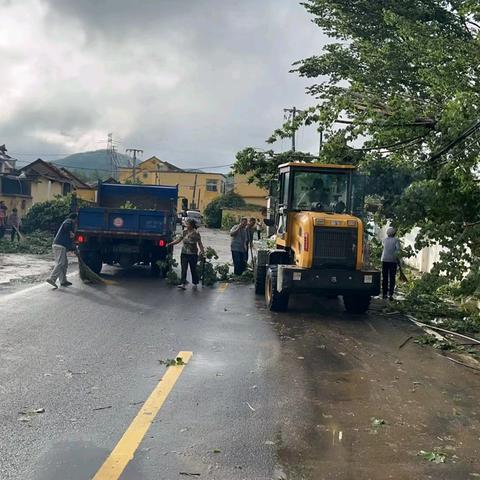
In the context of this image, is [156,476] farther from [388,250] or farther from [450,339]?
[388,250]

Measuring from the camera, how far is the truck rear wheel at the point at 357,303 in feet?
40.8

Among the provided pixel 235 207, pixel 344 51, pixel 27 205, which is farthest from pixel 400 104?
pixel 235 207

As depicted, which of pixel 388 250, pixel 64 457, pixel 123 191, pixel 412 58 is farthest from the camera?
pixel 123 191

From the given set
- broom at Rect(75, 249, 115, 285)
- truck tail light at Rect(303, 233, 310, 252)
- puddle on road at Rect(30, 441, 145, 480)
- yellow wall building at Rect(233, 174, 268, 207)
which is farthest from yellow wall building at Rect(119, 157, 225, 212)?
puddle on road at Rect(30, 441, 145, 480)

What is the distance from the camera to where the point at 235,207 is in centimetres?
6869

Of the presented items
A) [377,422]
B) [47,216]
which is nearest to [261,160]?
[377,422]

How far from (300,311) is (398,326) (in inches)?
77.9

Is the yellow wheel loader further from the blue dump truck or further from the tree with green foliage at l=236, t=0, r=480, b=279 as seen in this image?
the blue dump truck

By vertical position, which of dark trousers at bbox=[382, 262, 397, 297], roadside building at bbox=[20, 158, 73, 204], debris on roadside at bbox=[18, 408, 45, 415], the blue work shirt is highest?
roadside building at bbox=[20, 158, 73, 204]

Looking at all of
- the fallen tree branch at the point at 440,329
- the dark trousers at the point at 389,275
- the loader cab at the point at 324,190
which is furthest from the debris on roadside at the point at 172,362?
the dark trousers at the point at 389,275

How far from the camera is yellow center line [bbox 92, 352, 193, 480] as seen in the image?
15.1 ft

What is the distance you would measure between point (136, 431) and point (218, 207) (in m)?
63.0

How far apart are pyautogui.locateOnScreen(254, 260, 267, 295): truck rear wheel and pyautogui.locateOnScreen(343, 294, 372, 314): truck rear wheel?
253 cm

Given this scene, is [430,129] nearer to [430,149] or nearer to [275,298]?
[430,149]
